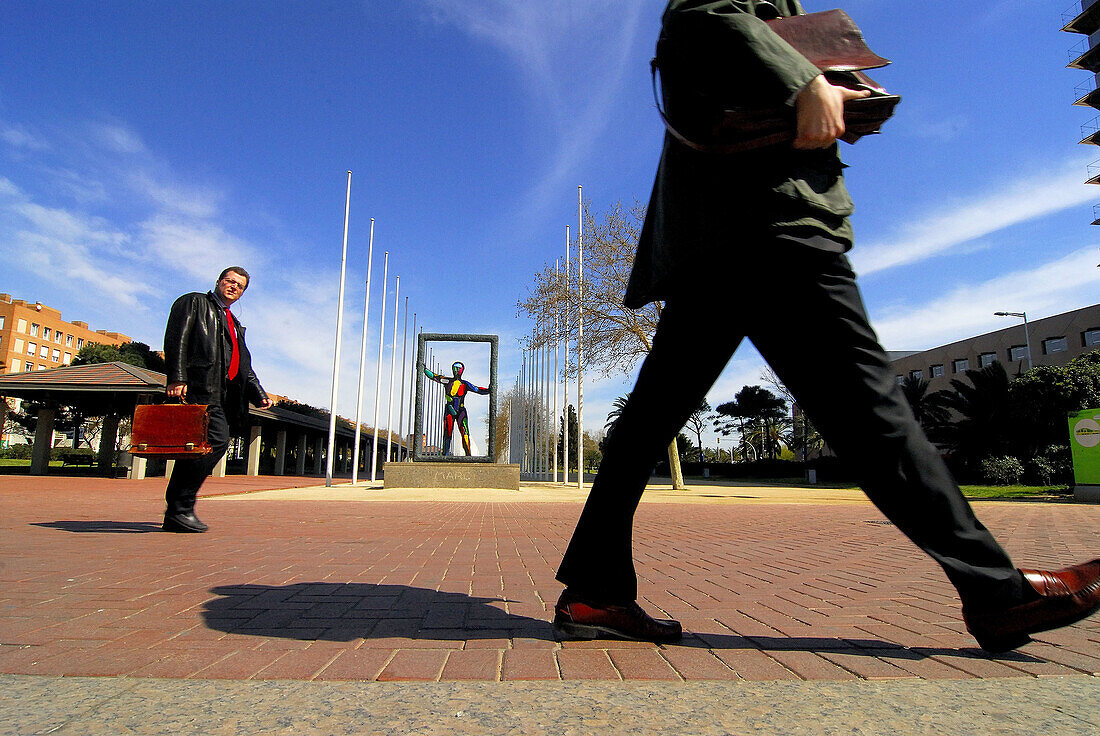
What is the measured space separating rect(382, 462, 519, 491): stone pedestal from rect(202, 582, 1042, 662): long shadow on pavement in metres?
13.9

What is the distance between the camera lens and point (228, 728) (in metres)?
1.20

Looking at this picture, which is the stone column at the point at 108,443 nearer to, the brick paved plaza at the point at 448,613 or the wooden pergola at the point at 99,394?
the wooden pergola at the point at 99,394

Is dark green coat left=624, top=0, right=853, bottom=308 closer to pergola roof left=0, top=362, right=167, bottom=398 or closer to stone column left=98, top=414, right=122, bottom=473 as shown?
pergola roof left=0, top=362, right=167, bottom=398

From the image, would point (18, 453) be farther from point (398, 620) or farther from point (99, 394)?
point (398, 620)

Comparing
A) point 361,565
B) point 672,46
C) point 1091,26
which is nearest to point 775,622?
point 672,46

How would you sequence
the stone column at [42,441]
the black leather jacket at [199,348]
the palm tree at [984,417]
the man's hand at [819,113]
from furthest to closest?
1. the palm tree at [984,417]
2. the stone column at [42,441]
3. the black leather jacket at [199,348]
4. the man's hand at [819,113]

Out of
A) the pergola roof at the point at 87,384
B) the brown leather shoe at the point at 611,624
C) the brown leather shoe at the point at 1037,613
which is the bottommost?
the brown leather shoe at the point at 611,624

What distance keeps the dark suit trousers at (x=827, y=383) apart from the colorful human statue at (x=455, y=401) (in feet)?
60.9

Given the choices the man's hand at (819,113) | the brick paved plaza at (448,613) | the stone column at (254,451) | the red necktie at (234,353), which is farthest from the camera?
the stone column at (254,451)

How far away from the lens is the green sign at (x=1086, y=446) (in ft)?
46.9

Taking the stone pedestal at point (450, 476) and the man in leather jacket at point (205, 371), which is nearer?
the man in leather jacket at point (205, 371)

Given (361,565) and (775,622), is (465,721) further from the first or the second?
(361,565)

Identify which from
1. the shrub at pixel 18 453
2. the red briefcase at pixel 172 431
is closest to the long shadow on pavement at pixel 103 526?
the red briefcase at pixel 172 431

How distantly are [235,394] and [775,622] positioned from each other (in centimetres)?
443
